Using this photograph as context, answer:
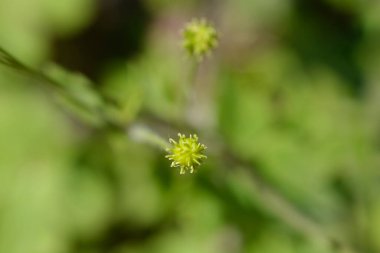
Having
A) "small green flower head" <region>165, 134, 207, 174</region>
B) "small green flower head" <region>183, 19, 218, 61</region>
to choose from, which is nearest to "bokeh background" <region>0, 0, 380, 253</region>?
"small green flower head" <region>183, 19, 218, 61</region>

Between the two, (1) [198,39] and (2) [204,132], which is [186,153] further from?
(2) [204,132]

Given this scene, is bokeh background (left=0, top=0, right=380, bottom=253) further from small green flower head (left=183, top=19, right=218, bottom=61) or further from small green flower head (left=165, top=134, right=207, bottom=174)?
small green flower head (left=165, top=134, right=207, bottom=174)

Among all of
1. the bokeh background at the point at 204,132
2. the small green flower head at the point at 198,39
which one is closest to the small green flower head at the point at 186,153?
the small green flower head at the point at 198,39

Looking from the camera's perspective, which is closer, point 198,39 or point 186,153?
point 186,153

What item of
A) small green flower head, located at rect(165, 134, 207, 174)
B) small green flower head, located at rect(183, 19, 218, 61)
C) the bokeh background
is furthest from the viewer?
the bokeh background

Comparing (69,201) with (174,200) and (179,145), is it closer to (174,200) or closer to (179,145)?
(174,200)

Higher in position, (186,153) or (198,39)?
(198,39)

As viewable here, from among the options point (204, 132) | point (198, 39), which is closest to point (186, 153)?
point (198, 39)
